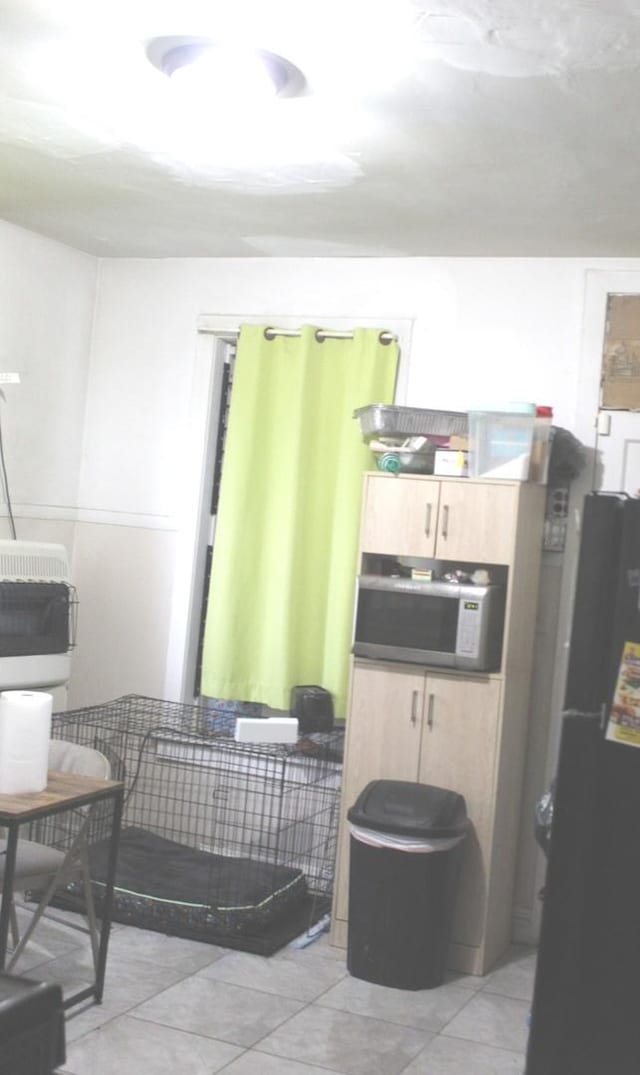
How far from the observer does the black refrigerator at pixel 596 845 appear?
278cm

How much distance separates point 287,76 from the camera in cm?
298

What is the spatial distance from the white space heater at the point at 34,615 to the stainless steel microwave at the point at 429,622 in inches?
50.9

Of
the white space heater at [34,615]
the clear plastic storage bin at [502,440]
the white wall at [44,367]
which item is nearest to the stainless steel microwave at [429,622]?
the clear plastic storage bin at [502,440]

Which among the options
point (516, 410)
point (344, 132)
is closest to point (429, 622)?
point (516, 410)

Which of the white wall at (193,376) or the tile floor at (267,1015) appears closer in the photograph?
the tile floor at (267,1015)

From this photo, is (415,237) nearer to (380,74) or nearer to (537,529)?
(537,529)

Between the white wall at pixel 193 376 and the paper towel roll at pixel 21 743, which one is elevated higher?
the white wall at pixel 193 376

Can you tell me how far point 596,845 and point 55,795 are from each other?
156 centimetres

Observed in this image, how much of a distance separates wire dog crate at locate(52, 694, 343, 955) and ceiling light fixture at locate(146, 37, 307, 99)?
2522mm

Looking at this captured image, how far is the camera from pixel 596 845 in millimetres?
2811

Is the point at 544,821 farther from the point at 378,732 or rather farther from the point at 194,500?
the point at 194,500

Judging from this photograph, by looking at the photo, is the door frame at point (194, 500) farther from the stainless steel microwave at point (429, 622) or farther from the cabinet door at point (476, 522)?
the cabinet door at point (476, 522)

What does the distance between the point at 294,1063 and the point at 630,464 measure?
8.21 ft

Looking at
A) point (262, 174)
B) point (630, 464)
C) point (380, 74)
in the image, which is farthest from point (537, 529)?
point (380, 74)
